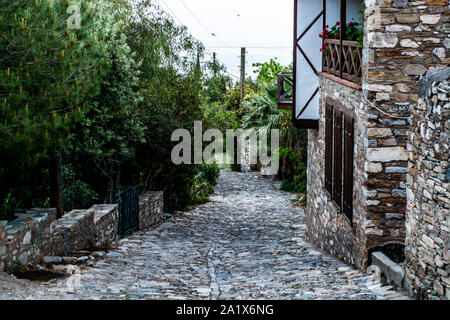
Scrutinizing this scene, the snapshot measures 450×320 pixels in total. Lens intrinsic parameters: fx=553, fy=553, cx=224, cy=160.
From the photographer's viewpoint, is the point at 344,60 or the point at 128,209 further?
the point at 128,209

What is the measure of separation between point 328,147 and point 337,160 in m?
1.00

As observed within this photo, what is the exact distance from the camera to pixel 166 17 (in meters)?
18.1

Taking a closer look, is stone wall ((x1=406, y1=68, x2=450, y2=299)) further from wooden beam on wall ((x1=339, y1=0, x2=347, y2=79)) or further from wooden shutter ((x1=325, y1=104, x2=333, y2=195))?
wooden shutter ((x1=325, y1=104, x2=333, y2=195))

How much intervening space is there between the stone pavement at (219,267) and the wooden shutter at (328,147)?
1468 millimetres

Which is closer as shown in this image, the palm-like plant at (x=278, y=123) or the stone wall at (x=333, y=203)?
the stone wall at (x=333, y=203)

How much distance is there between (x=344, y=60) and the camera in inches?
392

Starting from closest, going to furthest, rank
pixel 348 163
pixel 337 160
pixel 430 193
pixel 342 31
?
1. pixel 430 193
2. pixel 348 163
3. pixel 342 31
4. pixel 337 160

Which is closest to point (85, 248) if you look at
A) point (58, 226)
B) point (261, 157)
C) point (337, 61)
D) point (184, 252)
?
point (58, 226)

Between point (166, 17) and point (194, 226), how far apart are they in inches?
273

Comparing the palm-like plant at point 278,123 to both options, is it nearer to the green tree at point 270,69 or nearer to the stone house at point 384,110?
the green tree at point 270,69

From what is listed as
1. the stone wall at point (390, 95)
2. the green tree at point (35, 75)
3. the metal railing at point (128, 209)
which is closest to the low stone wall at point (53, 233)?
the metal railing at point (128, 209)

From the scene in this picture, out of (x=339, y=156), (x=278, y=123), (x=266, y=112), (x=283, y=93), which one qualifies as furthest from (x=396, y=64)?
(x=266, y=112)

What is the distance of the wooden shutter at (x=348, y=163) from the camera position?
907 centimetres

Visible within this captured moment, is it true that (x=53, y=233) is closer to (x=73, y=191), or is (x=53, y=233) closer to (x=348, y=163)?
(x=73, y=191)
